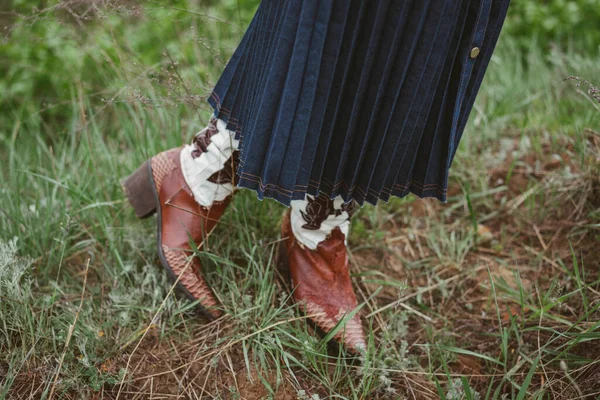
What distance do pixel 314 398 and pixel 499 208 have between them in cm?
126

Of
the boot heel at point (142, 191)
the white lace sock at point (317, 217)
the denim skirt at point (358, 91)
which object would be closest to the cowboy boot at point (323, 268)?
the white lace sock at point (317, 217)

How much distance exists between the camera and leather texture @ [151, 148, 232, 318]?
1.45 m

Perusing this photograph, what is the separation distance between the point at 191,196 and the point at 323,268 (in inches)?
18.5

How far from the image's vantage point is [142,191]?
1.55m

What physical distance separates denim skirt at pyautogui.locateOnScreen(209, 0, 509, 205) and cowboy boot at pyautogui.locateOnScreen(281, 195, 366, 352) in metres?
0.19

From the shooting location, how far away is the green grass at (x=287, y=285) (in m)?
1.34

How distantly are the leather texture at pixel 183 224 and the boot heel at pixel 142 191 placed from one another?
0.11ft

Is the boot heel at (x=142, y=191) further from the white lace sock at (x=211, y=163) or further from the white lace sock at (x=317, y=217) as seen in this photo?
the white lace sock at (x=317, y=217)

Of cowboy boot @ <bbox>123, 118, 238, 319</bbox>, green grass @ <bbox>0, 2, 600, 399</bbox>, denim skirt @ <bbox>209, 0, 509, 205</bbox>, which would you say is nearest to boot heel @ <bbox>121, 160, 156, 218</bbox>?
cowboy boot @ <bbox>123, 118, 238, 319</bbox>

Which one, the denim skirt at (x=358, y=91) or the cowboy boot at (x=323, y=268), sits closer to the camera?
the denim skirt at (x=358, y=91)

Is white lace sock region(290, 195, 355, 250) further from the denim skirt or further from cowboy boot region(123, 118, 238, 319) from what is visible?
cowboy boot region(123, 118, 238, 319)

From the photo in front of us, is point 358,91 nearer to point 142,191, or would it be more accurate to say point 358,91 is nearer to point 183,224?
point 183,224

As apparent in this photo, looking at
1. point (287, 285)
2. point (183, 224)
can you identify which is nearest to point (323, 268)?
point (287, 285)

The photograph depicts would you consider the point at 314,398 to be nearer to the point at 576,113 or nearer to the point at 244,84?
the point at 244,84
